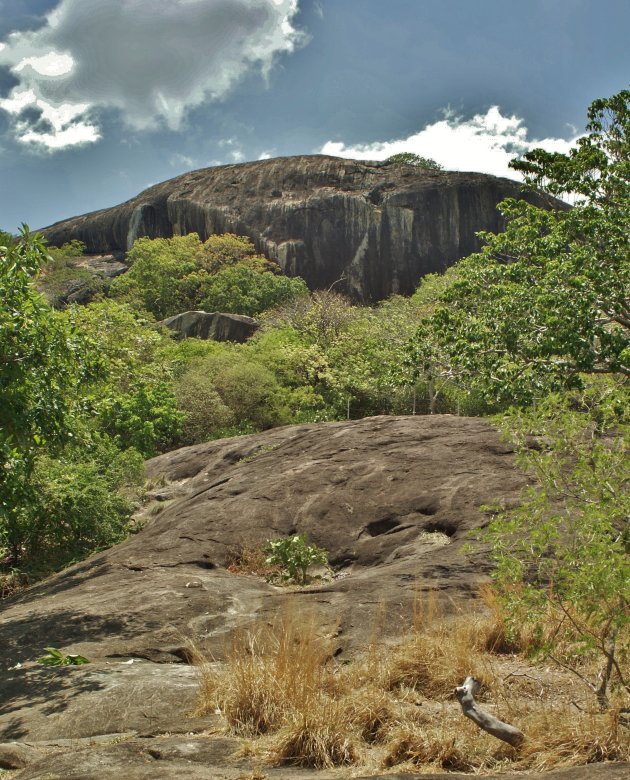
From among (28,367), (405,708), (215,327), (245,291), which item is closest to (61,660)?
(28,367)

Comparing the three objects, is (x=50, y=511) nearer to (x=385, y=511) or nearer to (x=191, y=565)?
(x=191, y=565)

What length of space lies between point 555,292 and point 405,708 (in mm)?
9445

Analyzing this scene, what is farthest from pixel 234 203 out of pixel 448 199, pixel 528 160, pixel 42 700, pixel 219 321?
pixel 42 700

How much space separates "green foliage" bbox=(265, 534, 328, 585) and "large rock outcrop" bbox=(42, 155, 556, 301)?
43.8 meters

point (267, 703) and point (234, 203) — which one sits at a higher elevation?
point (234, 203)

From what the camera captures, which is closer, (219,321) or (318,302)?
(318,302)

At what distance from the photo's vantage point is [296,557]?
1021 centimetres

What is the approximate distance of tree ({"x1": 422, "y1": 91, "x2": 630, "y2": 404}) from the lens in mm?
12625

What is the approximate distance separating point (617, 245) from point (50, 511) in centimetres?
1160

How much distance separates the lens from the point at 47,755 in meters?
4.60

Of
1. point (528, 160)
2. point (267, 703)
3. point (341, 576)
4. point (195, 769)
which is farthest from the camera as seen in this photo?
point (528, 160)

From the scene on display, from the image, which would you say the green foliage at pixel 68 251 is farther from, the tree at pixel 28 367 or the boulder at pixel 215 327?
the tree at pixel 28 367

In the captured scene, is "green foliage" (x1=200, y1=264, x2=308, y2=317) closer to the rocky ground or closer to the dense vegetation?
the dense vegetation

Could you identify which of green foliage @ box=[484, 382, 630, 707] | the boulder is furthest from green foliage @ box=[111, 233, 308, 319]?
green foliage @ box=[484, 382, 630, 707]
